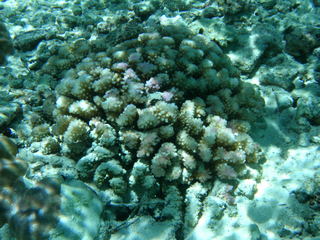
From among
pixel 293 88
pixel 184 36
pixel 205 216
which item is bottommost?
pixel 205 216

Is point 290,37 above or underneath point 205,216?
above

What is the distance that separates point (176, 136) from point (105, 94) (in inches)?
48.5

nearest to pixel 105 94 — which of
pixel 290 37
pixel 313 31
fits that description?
pixel 290 37

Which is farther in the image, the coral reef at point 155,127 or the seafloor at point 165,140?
the coral reef at point 155,127

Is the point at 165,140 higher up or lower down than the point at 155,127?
lower down

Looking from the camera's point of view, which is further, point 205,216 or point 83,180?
point 83,180

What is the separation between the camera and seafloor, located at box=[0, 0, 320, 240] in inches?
118

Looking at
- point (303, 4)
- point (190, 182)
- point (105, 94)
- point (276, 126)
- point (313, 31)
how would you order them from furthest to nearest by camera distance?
point (303, 4), point (313, 31), point (276, 126), point (105, 94), point (190, 182)

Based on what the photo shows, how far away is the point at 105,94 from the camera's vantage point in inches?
144

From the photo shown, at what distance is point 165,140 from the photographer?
3432mm

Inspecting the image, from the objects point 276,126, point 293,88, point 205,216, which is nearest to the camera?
point 205,216

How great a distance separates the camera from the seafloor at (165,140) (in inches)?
118

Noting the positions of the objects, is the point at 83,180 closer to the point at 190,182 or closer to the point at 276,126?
the point at 190,182

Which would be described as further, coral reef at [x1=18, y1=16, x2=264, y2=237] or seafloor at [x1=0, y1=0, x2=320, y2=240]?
coral reef at [x1=18, y1=16, x2=264, y2=237]
